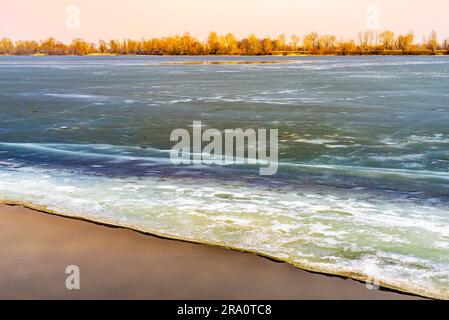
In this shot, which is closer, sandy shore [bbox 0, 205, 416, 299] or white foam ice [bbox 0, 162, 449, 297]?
sandy shore [bbox 0, 205, 416, 299]

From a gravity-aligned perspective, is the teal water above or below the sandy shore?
above

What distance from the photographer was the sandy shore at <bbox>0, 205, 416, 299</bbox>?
3.79 meters

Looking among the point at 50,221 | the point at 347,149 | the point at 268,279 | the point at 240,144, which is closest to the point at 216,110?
the point at 240,144

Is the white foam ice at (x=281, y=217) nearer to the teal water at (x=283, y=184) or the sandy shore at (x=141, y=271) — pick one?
the teal water at (x=283, y=184)

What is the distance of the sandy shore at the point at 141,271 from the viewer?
379cm

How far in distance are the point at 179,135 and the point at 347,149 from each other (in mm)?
3352

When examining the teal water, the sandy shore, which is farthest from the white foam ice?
the sandy shore

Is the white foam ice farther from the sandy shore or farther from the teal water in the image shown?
the sandy shore

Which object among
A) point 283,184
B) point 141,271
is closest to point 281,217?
point 283,184

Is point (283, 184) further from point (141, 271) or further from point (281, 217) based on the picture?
point (141, 271)

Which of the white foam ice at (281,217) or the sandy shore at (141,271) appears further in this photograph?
the white foam ice at (281,217)

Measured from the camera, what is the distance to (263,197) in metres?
6.40

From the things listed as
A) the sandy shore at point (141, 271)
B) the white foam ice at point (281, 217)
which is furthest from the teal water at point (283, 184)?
the sandy shore at point (141, 271)
